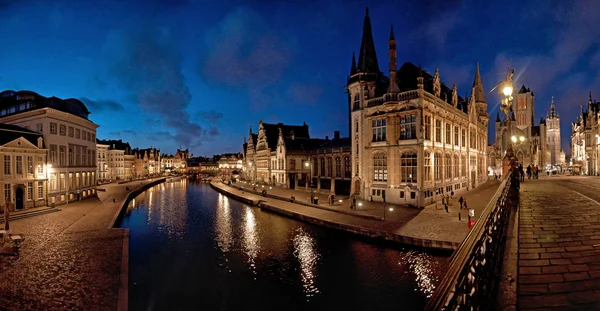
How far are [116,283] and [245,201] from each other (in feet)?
101

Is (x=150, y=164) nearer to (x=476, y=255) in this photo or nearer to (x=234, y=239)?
(x=234, y=239)

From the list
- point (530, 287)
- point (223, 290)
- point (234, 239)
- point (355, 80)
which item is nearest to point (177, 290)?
point (223, 290)

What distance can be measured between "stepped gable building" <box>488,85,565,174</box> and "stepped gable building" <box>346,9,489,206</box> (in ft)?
215

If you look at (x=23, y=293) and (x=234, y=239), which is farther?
(x=234, y=239)

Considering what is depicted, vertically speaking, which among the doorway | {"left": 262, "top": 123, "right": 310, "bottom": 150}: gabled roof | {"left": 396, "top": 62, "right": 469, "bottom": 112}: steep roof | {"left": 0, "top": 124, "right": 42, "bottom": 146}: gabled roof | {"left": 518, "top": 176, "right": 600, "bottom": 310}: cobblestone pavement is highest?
{"left": 396, "top": 62, "right": 469, "bottom": 112}: steep roof

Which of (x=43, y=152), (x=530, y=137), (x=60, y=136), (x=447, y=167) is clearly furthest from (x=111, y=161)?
(x=530, y=137)

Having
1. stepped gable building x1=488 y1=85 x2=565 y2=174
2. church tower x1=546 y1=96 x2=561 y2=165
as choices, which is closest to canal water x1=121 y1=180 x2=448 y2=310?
stepped gable building x1=488 y1=85 x2=565 y2=174

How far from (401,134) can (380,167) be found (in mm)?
4242

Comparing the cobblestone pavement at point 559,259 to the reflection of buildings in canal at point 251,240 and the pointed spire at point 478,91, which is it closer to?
the reflection of buildings in canal at point 251,240

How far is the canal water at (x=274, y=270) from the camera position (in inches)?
526

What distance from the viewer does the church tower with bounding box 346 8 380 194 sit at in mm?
34062

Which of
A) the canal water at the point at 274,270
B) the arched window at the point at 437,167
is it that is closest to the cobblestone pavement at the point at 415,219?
the canal water at the point at 274,270

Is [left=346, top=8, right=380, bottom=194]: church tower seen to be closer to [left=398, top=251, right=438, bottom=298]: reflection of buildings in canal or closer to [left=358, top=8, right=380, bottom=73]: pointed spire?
[left=358, top=8, right=380, bottom=73]: pointed spire

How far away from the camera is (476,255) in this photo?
388 centimetres
